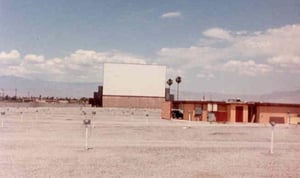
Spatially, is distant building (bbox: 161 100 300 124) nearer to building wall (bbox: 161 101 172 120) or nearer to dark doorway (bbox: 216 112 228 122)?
dark doorway (bbox: 216 112 228 122)

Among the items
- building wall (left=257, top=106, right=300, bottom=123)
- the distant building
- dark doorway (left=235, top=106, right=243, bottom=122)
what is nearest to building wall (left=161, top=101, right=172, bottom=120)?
the distant building

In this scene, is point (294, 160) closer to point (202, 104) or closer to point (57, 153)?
point (57, 153)

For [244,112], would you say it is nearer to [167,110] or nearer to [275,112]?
[275,112]

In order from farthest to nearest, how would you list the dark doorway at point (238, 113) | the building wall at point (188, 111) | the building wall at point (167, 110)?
the building wall at point (167, 110), the building wall at point (188, 111), the dark doorway at point (238, 113)

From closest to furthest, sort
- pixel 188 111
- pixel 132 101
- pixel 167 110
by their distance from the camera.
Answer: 1. pixel 188 111
2. pixel 167 110
3. pixel 132 101

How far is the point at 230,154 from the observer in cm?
1805

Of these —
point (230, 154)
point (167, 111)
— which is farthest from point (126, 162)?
point (167, 111)

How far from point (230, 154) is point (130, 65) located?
8950 centimetres

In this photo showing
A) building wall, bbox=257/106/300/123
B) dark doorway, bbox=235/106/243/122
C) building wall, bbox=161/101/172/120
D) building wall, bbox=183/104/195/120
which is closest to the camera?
building wall, bbox=257/106/300/123

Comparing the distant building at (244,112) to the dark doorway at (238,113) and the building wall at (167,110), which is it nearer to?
the dark doorway at (238,113)

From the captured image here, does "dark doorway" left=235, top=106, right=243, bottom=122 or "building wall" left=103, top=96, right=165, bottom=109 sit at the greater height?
"building wall" left=103, top=96, right=165, bottom=109

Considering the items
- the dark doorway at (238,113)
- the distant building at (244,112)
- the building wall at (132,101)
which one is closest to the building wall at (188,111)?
the distant building at (244,112)

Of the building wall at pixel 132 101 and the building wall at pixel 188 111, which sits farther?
the building wall at pixel 132 101

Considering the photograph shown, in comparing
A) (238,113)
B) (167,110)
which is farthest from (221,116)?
(167,110)
